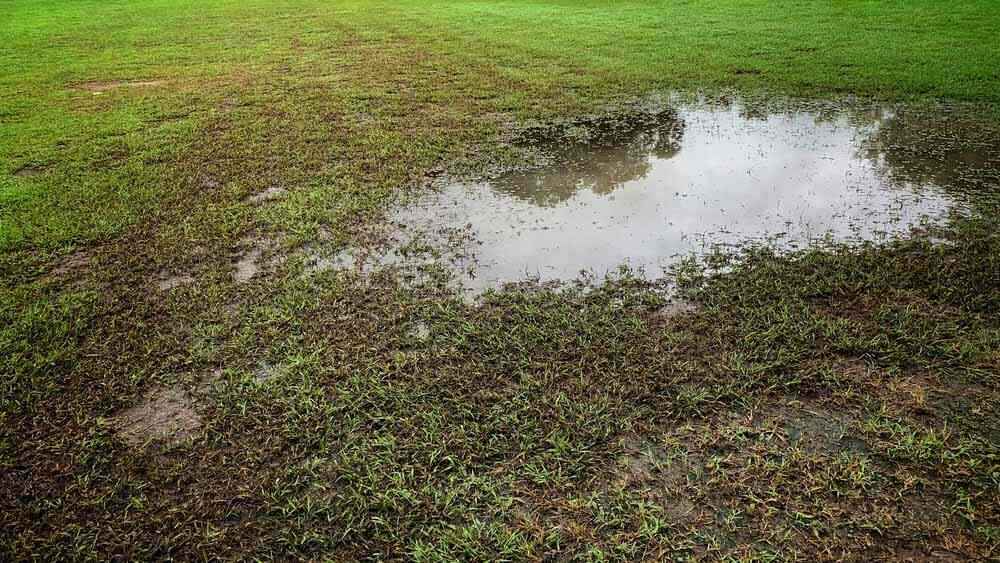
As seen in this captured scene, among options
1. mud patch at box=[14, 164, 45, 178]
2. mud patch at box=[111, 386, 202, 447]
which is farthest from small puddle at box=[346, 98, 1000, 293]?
mud patch at box=[14, 164, 45, 178]

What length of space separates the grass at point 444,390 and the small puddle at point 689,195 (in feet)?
1.13

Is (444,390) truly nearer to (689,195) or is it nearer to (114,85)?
(689,195)

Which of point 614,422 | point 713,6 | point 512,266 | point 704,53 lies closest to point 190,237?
point 512,266

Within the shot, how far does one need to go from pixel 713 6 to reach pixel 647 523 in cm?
1704

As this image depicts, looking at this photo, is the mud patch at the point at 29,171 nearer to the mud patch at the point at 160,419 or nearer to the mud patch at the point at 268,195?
the mud patch at the point at 268,195

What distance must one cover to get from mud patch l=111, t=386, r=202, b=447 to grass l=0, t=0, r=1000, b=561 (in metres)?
0.05

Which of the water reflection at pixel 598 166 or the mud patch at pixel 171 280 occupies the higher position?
the water reflection at pixel 598 166

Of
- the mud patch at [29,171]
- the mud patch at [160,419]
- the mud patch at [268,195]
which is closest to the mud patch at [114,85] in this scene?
the mud patch at [29,171]

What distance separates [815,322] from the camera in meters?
3.55

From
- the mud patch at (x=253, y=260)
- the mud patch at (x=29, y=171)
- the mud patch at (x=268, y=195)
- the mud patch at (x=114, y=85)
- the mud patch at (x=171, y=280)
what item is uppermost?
the mud patch at (x=114, y=85)

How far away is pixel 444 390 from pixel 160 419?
4.85ft

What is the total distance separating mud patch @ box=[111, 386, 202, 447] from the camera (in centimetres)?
296

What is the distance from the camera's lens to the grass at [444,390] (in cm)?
245

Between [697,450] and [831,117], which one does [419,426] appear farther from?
[831,117]
